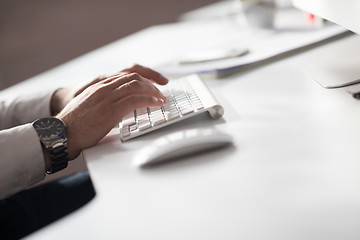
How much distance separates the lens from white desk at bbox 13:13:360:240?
0.57 metres

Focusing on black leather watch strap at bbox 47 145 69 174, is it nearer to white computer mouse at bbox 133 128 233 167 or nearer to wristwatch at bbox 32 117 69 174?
wristwatch at bbox 32 117 69 174

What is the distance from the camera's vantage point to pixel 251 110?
0.92 metres

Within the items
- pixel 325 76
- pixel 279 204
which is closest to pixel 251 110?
pixel 325 76

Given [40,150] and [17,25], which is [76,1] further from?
[40,150]

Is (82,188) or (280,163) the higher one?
(280,163)

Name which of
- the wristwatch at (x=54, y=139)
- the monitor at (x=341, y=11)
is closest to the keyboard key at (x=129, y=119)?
the wristwatch at (x=54, y=139)

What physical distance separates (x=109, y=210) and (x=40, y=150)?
281mm

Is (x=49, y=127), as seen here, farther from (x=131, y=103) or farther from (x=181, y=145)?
(x=181, y=145)

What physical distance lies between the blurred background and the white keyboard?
2.62 metres

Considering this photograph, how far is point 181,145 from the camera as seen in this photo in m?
0.72

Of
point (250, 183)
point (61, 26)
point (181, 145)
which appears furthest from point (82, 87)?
point (61, 26)

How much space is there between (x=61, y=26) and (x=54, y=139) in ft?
9.77

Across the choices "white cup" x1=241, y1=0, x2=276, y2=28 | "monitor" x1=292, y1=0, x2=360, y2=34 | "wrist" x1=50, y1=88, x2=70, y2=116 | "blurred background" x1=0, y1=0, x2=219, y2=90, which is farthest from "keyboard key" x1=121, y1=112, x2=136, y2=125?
"blurred background" x1=0, y1=0, x2=219, y2=90

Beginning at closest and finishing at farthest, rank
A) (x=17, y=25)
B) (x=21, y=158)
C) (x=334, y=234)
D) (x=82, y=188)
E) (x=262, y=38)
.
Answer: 1. (x=334, y=234)
2. (x=21, y=158)
3. (x=82, y=188)
4. (x=262, y=38)
5. (x=17, y=25)
